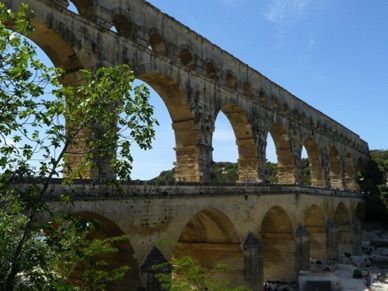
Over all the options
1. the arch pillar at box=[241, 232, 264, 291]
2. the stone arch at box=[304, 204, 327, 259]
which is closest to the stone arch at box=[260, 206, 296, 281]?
the arch pillar at box=[241, 232, 264, 291]

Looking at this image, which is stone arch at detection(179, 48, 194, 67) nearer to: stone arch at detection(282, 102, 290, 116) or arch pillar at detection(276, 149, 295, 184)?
stone arch at detection(282, 102, 290, 116)

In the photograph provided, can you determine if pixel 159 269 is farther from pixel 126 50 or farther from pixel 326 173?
pixel 326 173

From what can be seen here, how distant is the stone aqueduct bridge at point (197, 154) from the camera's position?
1396 cm

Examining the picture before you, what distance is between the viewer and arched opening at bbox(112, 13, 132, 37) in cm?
1866

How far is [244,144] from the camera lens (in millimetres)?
28781

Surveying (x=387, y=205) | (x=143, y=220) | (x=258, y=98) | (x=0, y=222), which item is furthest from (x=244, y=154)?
(x=387, y=205)

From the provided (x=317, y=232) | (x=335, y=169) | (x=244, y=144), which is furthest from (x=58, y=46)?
(x=335, y=169)

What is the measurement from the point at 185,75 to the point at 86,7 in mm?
7101

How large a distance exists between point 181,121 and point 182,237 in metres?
6.78

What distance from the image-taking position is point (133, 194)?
13.6m

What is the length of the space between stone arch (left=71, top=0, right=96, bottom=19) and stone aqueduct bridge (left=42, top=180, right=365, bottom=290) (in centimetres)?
814

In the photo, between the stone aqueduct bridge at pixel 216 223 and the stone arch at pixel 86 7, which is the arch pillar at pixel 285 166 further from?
the stone arch at pixel 86 7

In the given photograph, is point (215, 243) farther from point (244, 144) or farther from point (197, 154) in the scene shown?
point (244, 144)

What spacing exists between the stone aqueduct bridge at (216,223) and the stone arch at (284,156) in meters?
2.94
